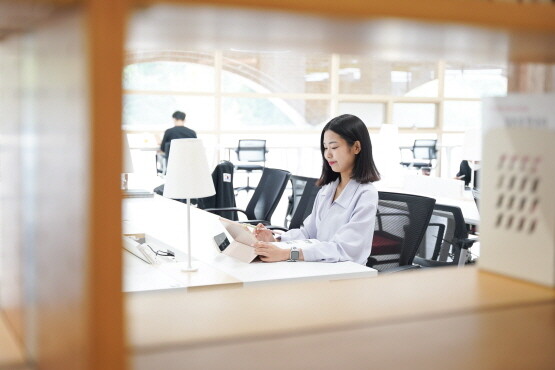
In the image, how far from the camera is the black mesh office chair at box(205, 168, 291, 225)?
5.49m

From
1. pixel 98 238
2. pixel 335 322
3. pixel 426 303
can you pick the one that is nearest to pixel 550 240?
pixel 426 303

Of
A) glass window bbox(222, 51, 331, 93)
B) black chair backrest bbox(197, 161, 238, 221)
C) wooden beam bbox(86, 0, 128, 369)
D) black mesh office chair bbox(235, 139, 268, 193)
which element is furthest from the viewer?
glass window bbox(222, 51, 331, 93)

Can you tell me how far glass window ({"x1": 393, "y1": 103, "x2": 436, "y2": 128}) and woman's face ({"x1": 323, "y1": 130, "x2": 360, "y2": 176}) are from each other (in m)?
10.9

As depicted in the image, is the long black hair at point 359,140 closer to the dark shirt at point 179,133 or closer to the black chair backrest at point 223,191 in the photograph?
the black chair backrest at point 223,191

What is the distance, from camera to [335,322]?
815 millimetres

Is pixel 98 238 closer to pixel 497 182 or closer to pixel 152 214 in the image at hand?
pixel 497 182

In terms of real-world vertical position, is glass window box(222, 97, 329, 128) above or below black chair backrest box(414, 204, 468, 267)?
above

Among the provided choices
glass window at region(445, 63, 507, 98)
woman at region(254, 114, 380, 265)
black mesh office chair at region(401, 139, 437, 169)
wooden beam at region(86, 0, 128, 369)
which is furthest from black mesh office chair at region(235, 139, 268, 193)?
wooden beam at region(86, 0, 128, 369)

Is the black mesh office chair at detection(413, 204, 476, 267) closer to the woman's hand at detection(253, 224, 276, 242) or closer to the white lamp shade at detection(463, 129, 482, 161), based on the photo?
the woman's hand at detection(253, 224, 276, 242)

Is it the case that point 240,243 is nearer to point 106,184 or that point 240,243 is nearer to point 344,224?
point 344,224

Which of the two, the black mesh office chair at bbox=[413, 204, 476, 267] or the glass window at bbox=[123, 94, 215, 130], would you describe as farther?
the glass window at bbox=[123, 94, 215, 130]

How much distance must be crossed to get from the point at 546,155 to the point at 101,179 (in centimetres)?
64

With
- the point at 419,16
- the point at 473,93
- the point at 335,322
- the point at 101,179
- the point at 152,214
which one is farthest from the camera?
the point at 473,93

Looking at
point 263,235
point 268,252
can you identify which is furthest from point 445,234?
point 268,252
